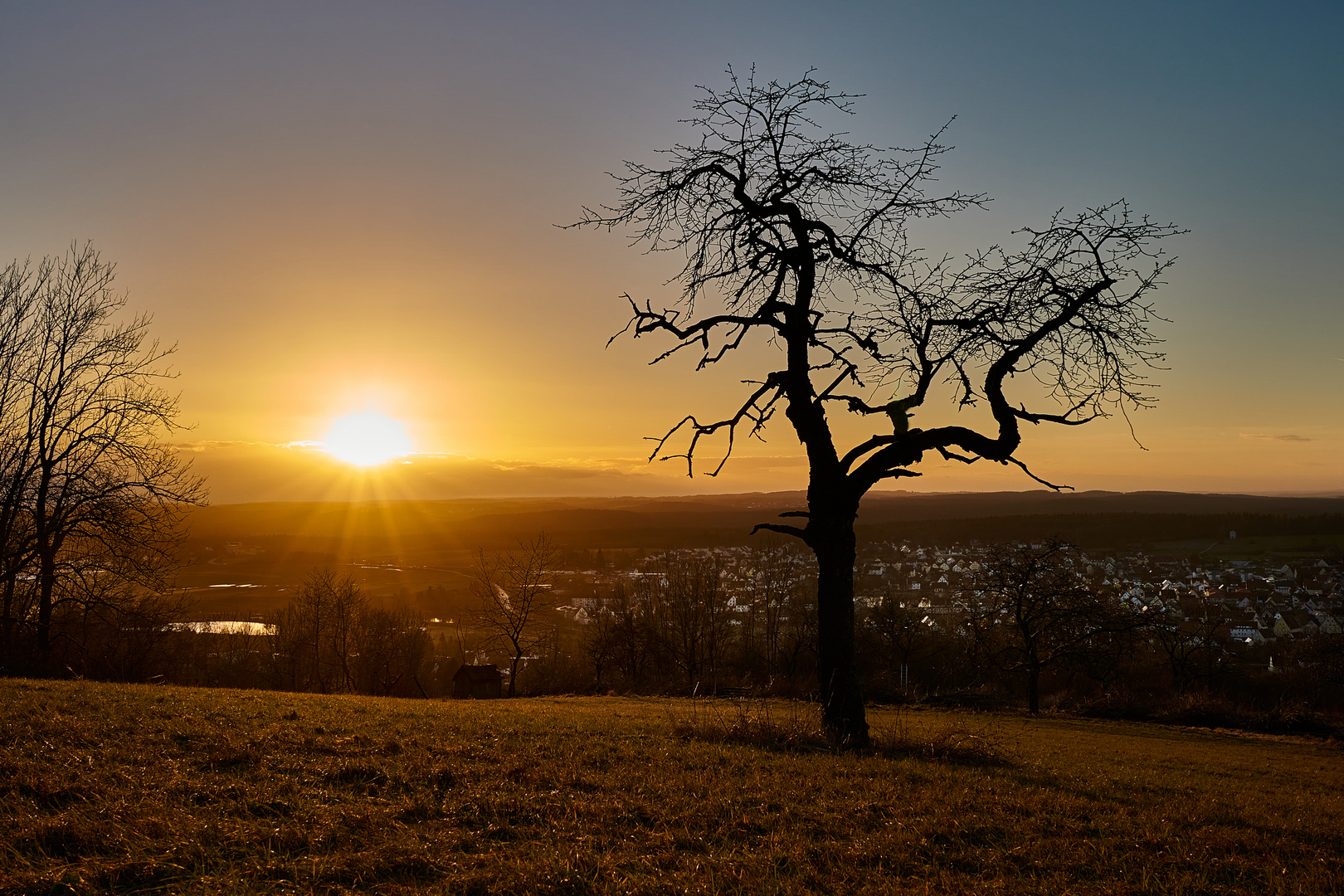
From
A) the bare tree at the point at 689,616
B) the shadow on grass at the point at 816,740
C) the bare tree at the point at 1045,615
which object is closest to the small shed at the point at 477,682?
the bare tree at the point at 689,616

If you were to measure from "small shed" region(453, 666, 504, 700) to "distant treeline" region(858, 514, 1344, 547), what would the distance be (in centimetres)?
6810

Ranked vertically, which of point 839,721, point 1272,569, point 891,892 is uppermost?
point 891,892

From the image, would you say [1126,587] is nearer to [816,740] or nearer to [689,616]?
[689,616]

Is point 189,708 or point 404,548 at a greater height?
point 189,708

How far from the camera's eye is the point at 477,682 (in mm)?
41531

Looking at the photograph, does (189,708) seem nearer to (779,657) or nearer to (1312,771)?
(1312,771)

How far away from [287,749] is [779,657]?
175ft

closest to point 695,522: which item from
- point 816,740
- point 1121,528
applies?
point 1121,528

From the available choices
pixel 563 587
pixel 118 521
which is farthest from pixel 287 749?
pixel 563 587

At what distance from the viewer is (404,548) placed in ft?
470

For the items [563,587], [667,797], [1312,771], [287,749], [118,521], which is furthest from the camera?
[563,587]

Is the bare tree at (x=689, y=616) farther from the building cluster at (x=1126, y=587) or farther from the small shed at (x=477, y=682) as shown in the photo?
the small shed at (x=477, y=682)

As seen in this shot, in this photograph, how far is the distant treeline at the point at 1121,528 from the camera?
309ft

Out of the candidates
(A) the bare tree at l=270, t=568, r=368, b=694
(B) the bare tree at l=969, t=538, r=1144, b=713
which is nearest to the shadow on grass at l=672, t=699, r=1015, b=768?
(B) the bare tree at l=969, t=538, r=1144, b=713
